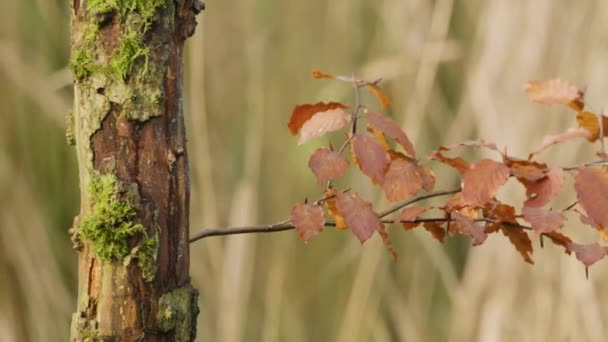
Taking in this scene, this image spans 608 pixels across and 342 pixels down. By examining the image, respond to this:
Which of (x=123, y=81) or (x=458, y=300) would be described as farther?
(x=458, y=300)

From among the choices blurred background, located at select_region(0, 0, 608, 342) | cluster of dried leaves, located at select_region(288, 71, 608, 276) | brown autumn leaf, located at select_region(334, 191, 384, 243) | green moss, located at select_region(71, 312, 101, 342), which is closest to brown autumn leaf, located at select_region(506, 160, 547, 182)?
cluster of dried leaves, located at select_region(288, 71, 608, 276)

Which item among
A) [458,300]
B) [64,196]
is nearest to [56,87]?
[64,196]

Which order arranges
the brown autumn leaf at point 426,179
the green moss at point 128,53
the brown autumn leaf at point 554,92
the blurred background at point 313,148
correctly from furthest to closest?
the blurred background at point 313,148 < the brown autumn leaf at point 554,92 < the brown autumn leaf at point 426,179 < the green moss at point 128,53

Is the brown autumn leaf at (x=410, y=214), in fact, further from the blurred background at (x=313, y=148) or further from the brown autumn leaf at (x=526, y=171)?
the blurred background at (x=313, y=148)

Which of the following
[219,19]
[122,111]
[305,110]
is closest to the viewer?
[122,111]

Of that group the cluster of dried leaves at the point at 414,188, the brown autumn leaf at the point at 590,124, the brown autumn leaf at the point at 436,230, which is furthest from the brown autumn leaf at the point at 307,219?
the brown autumn leaf at the point at 590,124

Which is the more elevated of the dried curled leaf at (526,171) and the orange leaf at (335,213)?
the dried curled leaf at (526,171)

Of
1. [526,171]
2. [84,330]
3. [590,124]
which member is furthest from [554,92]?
[84,330]

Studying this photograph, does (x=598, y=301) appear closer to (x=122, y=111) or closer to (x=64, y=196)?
(x=64, y=196)
